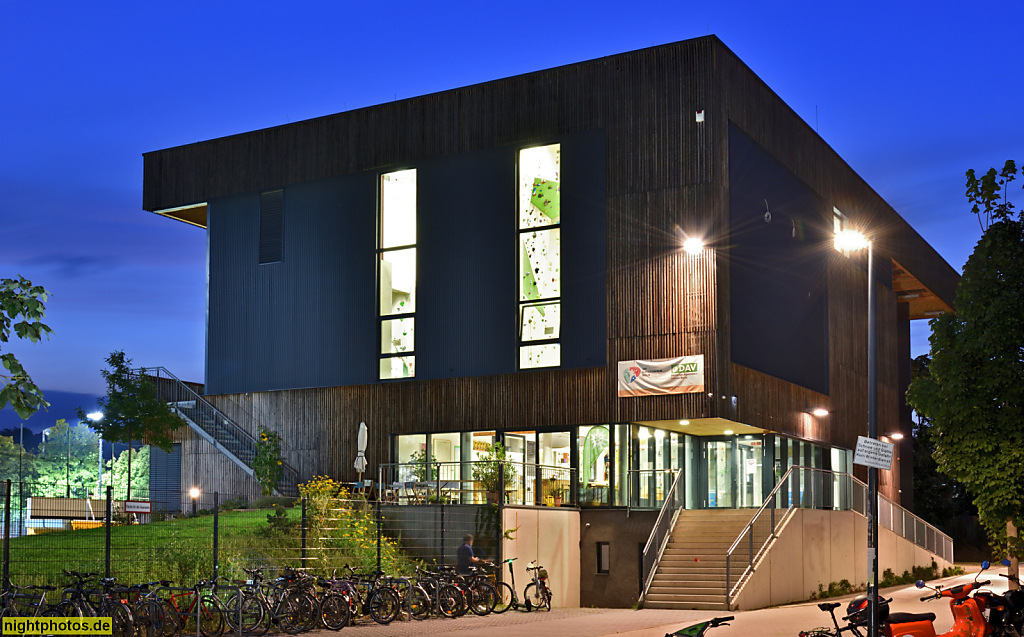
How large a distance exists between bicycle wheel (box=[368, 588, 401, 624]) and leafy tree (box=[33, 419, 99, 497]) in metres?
87.0

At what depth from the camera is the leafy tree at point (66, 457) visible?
11294 centimetres

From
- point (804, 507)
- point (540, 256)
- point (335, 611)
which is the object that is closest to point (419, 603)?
point (335, 611)

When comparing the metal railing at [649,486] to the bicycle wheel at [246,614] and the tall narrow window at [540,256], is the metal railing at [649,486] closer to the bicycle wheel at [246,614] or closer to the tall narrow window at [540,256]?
the tall narrow window at [540,256]

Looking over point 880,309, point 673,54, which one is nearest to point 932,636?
point 673,54

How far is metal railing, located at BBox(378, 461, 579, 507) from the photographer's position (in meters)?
28.9

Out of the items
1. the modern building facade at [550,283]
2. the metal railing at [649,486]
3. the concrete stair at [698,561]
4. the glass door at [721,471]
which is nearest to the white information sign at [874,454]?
the concrete stair at [698,561]

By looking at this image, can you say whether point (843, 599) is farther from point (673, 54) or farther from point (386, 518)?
point (673, 54)

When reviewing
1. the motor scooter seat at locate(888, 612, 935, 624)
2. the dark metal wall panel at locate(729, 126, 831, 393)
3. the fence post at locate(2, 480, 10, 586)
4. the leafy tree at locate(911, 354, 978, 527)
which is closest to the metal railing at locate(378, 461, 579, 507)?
the dark metal wall panel at locate(729, 126, 831, 393)

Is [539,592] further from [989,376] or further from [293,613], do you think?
[989,376]

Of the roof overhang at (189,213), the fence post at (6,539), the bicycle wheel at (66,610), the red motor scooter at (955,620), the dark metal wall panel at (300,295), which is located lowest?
the bicycle wheel at (66,610)

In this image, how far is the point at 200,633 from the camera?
1842cm

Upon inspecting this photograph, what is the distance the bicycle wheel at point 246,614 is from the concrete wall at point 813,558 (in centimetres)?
1204

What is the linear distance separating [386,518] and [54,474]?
95.4 m

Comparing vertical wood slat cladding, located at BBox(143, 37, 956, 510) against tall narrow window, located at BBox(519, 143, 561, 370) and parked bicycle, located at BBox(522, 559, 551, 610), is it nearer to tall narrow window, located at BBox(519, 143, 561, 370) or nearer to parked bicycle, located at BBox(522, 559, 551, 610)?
tall narrow window, located at BBox(519, 143, 561, 370)
